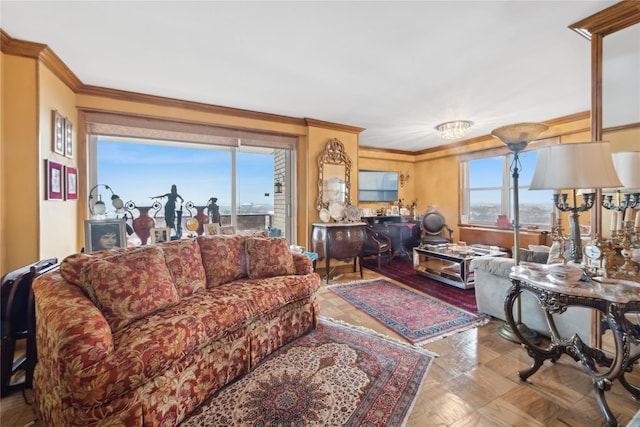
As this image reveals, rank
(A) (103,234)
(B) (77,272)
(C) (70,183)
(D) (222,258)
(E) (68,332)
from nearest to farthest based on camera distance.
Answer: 1. (E) (68,332)
2. (B) (77,272)
3. (D) (222,258)
4. (A) (103,234)
5. (C) (70,183)

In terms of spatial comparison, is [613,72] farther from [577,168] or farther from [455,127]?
[455,127]

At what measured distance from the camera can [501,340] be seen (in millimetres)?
2305

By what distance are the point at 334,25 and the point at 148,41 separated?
4.97 ft

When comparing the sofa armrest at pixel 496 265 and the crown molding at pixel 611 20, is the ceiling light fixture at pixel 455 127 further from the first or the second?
the sofa armrest at pixel 496 265

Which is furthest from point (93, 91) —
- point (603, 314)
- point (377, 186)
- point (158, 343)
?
point (377, 186)

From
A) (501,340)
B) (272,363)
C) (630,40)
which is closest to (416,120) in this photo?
(630,40)

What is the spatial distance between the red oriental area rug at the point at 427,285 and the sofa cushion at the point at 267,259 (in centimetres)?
199

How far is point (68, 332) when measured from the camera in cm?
117

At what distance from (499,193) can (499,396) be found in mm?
4750

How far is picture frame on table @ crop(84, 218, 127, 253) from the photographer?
2.45 metres

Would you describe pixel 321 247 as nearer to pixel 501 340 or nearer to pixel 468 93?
pixel 501 340

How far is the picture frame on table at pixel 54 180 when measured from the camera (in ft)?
7.68

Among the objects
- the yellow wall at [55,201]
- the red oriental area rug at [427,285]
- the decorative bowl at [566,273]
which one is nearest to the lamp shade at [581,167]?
the decorative bowl at [566,273]

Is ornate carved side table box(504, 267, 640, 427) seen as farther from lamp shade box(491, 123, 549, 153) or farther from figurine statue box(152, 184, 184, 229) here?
figurine statue box(152, 184, 184, 229)
